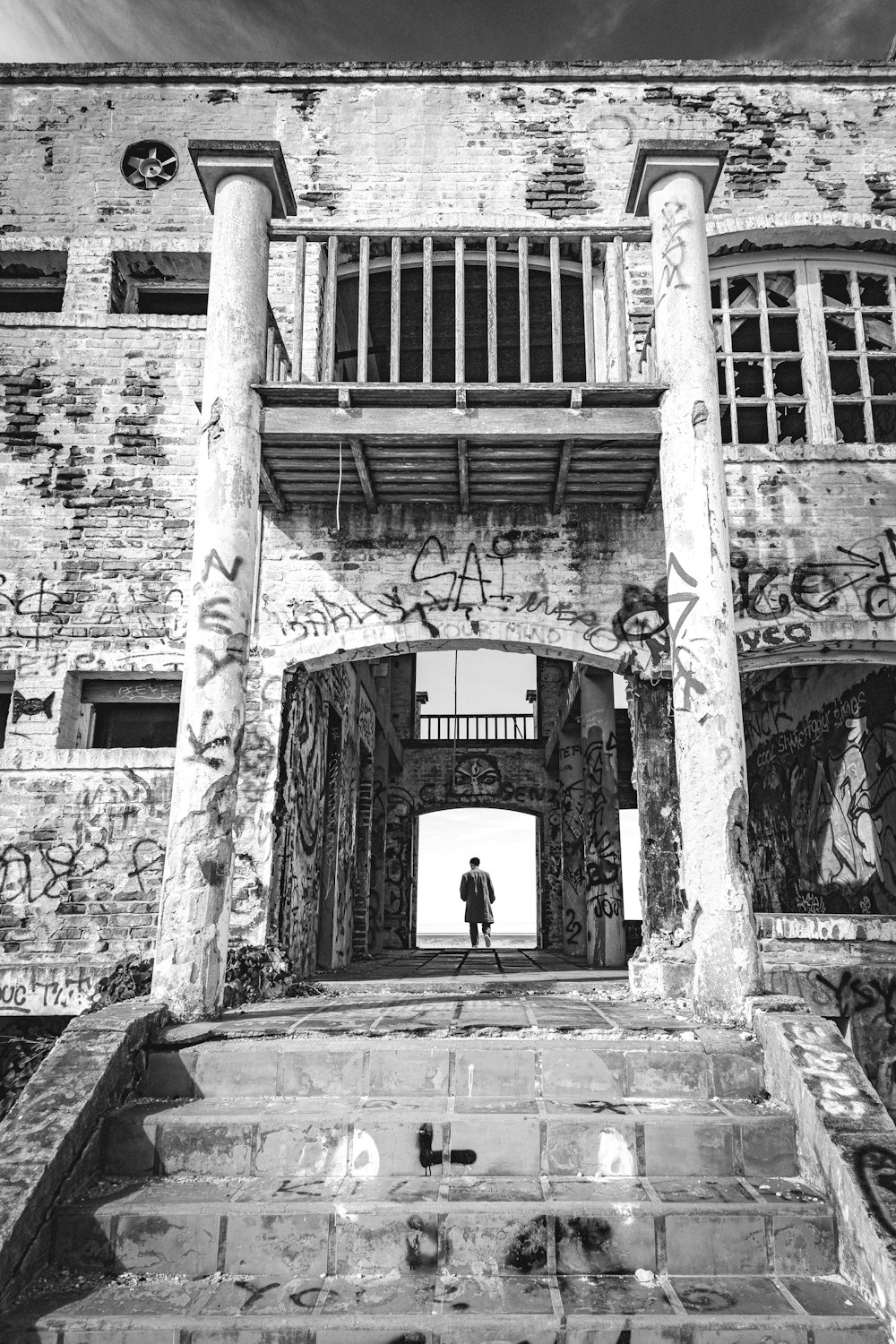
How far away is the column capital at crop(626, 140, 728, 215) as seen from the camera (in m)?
6.11

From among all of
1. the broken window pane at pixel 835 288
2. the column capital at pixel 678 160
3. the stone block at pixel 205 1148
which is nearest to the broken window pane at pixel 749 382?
the broken window pane at pixel 835 288

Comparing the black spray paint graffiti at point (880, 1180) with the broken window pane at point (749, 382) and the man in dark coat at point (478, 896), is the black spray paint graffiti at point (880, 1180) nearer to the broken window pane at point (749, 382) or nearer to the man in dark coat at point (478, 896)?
the broken window pane at point (749, 382)

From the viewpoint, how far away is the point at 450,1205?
11.3 ft

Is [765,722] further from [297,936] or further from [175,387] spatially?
[175,387]

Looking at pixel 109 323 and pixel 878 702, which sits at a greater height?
pixel 109 323

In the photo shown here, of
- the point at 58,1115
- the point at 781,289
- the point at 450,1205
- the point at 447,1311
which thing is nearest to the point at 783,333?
the point at 781,289

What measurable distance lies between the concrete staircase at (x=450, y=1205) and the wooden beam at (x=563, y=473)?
4.06 m

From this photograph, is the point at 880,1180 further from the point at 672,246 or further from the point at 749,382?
the point at 749,382

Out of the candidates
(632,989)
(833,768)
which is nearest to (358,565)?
(632,989)

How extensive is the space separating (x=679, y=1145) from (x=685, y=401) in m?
4.25

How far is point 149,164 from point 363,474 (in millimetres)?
4405

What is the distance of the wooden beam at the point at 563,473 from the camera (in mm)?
6656

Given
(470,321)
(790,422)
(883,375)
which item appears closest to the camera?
(883,375)

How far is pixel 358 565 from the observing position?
25.4 ft
